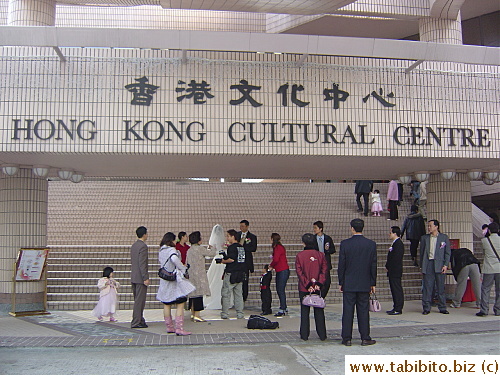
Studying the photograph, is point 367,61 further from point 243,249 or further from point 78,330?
point 78,330

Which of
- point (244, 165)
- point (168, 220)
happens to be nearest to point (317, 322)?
point (244, 165)

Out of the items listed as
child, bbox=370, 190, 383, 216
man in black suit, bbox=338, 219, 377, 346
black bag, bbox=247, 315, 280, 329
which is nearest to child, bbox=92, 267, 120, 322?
black bag, bbox=247, 315, 280, 329

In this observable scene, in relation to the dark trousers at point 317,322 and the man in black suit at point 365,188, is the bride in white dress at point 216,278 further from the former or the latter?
the man in black suit at point 365,188

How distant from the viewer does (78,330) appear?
852 cm

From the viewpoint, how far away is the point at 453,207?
36.8 feet

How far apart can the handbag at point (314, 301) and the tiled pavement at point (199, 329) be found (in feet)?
1.83

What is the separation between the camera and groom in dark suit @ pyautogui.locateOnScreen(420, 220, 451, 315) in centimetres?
991

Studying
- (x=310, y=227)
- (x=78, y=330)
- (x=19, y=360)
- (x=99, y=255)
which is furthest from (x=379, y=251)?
(x=19, y=360)

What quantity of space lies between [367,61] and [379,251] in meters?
5.65

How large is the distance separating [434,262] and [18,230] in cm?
755

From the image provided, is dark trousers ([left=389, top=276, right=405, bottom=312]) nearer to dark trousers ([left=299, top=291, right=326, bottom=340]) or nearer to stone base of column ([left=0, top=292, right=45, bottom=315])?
dark trousers ([left=299, top=291, right=326, bottom=340])

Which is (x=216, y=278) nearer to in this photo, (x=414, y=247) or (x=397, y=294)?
(x=397, y=294)

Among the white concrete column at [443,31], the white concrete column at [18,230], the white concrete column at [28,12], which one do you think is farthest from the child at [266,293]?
the white concrete column at [28,12]

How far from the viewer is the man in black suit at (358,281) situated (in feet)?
24.1
